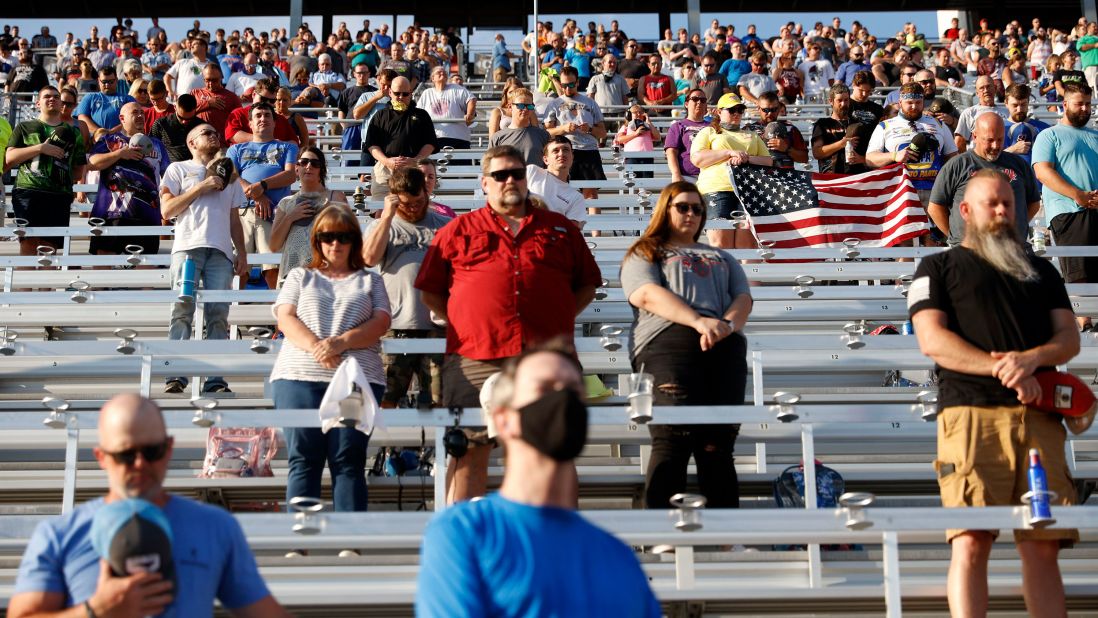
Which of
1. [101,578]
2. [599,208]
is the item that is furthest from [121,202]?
[101,578]

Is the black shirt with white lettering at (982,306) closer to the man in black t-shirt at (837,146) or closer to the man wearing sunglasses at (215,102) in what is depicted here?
the man in black t-shirt at (837,146)

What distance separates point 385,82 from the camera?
12.7 metres

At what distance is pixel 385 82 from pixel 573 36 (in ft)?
21.5

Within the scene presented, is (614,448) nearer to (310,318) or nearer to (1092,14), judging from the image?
(310,318)

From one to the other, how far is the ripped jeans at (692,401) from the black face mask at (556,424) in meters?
2.49

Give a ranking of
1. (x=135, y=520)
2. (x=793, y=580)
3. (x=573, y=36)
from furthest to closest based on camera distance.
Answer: (x=573, y=36) < (x=793, y=580) < (x=135, y=520)

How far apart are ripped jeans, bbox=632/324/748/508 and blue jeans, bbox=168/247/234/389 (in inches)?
Result: 100

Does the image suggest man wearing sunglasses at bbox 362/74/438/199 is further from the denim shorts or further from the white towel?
the white towel

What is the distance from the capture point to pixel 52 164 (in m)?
9.80

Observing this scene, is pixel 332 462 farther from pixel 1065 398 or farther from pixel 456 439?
pixel 1065 398

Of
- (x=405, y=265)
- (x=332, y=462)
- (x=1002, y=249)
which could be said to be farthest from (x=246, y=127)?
(x=1002, y=249)

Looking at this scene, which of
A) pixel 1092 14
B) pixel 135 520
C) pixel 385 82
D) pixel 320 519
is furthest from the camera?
pixel 1092 14

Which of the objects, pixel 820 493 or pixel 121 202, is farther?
pixel 121 202

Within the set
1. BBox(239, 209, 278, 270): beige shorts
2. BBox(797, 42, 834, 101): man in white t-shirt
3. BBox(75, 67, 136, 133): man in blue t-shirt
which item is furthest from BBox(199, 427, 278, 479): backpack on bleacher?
BBox(797, 42, 834, 101): man in white t-shirt
